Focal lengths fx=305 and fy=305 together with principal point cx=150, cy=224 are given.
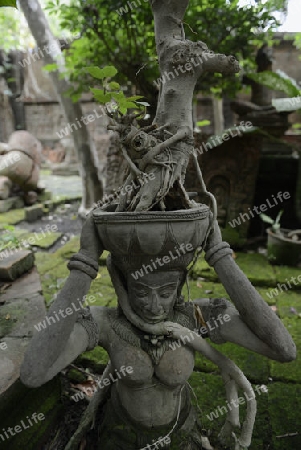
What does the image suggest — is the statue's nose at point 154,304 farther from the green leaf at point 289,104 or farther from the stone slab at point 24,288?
the green leaf at point 289,104

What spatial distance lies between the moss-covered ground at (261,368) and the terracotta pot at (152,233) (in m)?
1.30

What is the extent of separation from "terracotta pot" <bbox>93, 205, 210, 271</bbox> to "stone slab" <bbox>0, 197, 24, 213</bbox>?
6194mm

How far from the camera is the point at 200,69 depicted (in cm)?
132

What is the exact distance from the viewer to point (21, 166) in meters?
6.91

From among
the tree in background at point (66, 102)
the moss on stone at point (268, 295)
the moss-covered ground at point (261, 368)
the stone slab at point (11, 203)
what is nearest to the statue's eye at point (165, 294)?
the moss-covered ground at point (261, 368)

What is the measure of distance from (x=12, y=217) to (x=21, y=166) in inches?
49.2

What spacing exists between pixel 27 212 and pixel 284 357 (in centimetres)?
599

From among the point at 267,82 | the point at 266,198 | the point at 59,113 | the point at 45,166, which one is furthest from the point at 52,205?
the point at 59,113

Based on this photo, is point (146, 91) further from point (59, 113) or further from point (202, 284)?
point (59, 113)

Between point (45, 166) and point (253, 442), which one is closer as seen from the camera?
point (253, 442)

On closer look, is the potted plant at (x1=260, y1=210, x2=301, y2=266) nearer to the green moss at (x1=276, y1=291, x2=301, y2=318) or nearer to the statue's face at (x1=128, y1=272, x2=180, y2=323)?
the green moss at (x1=276, y1=291, x2=301, y2=318)

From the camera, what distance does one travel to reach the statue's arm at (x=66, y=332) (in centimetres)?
115

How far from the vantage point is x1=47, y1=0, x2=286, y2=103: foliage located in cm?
301

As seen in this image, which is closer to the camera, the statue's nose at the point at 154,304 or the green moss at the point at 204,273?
the statue's nose at the point at 154,304
